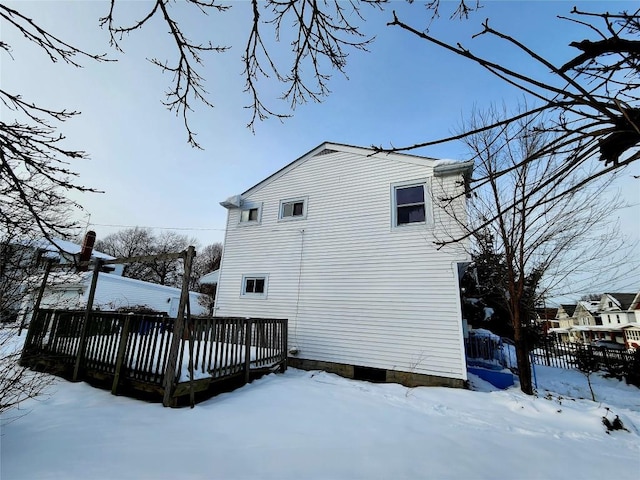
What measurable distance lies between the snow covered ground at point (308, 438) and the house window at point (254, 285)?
4.27 meters

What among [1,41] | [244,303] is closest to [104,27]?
[1,41]

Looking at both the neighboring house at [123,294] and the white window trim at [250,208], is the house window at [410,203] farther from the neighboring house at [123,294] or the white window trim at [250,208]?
the neighboring house at [123,294]

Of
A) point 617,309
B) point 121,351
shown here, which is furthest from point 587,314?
point 121,351

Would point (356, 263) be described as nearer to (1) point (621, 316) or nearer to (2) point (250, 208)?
(2) point (250, 208)

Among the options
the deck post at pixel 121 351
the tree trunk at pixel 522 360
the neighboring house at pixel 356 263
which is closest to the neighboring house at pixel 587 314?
the tree trunk at pixel 522 360

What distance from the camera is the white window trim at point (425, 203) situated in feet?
26.6

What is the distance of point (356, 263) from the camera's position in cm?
864

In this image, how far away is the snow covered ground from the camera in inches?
114

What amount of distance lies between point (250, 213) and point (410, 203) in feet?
19.2

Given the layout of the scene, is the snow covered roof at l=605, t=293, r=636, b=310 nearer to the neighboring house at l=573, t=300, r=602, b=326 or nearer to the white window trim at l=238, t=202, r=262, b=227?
the neighboring house at l=573, t=300, r=602, b=326

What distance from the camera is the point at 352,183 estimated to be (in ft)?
31.2

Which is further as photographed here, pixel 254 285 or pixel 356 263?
pixel 254 285

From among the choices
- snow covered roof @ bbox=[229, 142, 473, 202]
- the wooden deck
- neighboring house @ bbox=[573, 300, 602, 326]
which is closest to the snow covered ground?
the wooden deck

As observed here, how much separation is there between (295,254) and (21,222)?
711cm
